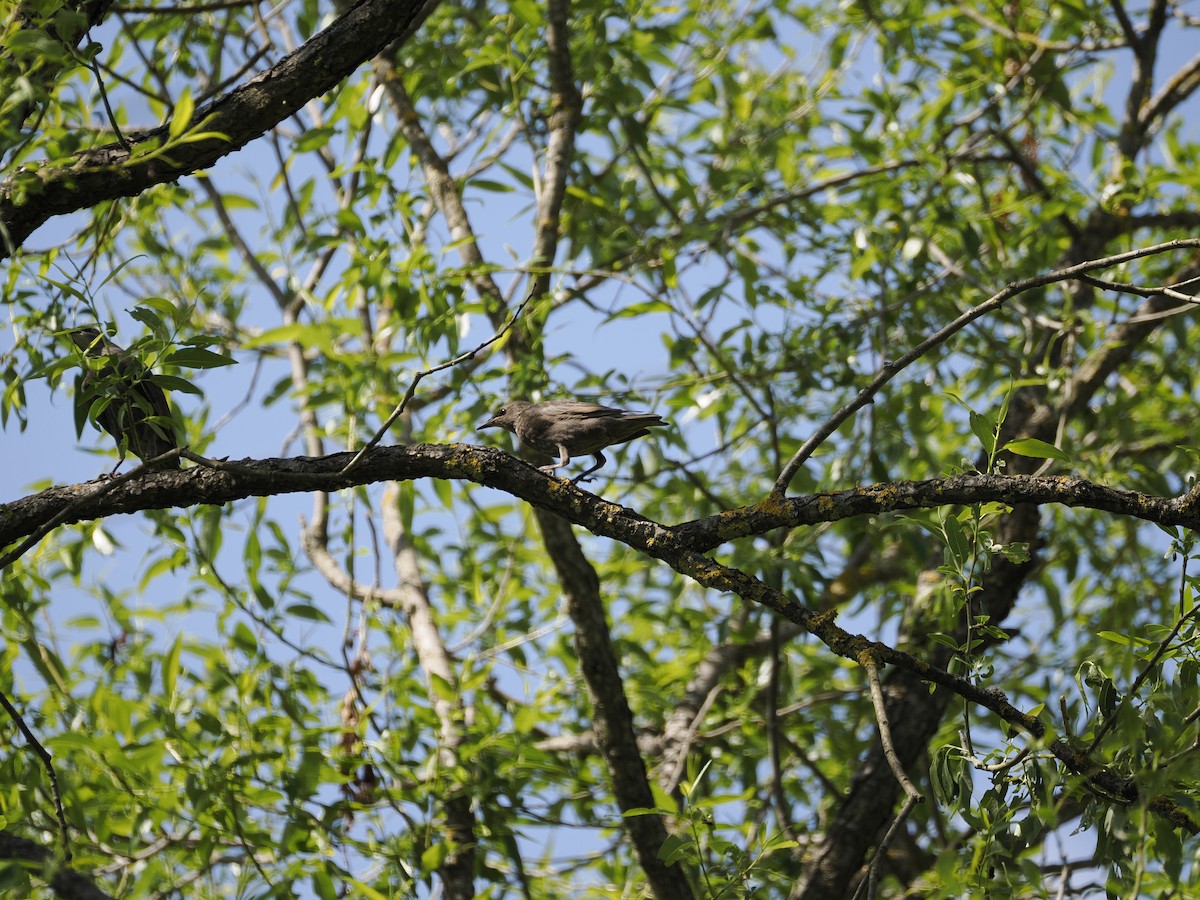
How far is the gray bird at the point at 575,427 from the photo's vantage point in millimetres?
4027

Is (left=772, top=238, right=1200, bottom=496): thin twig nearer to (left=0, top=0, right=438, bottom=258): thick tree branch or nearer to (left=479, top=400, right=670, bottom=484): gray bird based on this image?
(left=479, top=400, right=670, bottom=484): gray bird

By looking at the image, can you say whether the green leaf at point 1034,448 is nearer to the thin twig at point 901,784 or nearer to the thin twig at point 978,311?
the thin twig at point 978,311

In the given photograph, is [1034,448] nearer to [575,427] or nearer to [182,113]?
[575,427]

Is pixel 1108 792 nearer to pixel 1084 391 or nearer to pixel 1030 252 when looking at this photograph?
pixel 1084 391

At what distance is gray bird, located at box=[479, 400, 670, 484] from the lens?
4.03 meters

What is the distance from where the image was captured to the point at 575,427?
4.07 m

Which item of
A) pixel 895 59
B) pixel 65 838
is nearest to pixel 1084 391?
pixel 895 59

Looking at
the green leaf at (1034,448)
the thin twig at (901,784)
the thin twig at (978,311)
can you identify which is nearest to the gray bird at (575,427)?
the thin twig at (978,311)

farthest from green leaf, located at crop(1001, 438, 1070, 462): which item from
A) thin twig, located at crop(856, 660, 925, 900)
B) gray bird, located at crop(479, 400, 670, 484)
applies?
gray bird, located at crop(479, 400, 670, 484)

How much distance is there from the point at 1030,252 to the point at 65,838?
5.15m

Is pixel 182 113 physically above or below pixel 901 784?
above

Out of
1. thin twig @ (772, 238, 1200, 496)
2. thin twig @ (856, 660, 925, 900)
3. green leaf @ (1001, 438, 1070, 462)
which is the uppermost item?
thin twig @ (772, 238, 1200, 496)

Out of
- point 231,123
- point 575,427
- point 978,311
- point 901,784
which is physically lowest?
point 901,784

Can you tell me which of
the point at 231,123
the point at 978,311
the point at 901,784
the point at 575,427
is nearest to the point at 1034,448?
the point at 978,311
